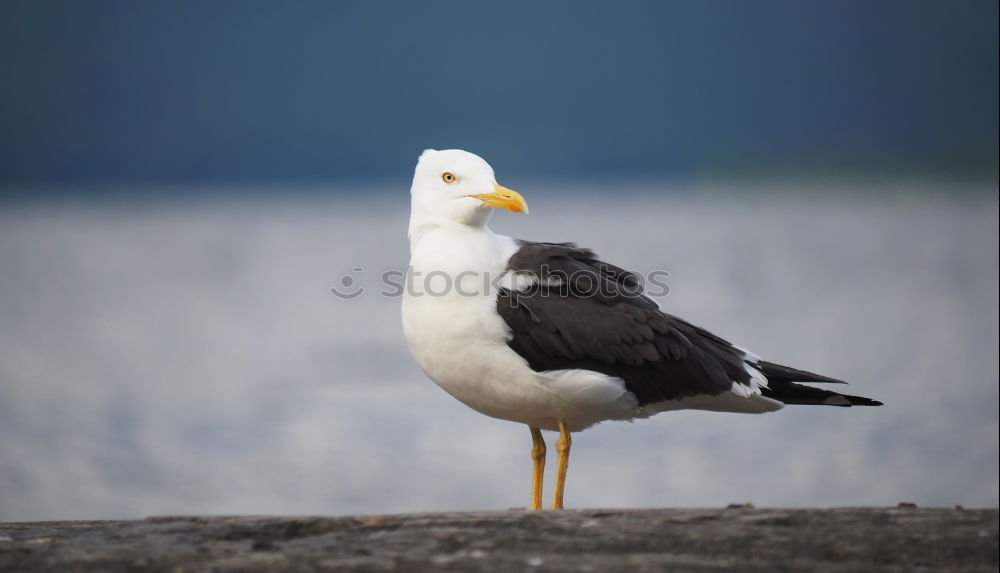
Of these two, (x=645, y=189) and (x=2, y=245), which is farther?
(x=645, y=189)

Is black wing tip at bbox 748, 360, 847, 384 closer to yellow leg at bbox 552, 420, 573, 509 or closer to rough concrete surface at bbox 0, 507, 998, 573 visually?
yellow leg at bbox 552, 420, 573, 509

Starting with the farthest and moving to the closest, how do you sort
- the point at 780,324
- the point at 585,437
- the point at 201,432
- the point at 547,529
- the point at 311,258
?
1. the point at 311,258
2. the point at 780,324
3. the point at 201,432
4. the point at 585,437
5. the point at 547,529

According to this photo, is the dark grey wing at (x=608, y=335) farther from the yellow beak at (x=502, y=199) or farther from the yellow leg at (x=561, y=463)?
the yellow leg at (x=561, y=463)

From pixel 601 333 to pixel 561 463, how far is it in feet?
2.17

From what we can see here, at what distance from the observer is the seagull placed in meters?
5.91

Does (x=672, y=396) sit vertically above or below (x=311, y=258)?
below

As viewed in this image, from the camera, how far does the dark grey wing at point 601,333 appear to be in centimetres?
597

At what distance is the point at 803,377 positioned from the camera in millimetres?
6605

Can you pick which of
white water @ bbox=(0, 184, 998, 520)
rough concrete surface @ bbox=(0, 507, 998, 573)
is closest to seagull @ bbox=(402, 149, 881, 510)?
rough concrete surface @ bbox=(0, 507, 998, 573)

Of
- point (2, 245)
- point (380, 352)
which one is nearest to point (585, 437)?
point (380, 352)

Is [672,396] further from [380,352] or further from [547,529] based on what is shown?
[380,352]

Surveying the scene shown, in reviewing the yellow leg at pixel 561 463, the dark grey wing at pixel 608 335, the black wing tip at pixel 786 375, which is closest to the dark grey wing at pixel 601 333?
the dark grey wing at pixel 608 335

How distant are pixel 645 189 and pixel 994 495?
5519 cm

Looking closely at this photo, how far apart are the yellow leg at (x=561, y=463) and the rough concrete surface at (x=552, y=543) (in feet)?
4.37
